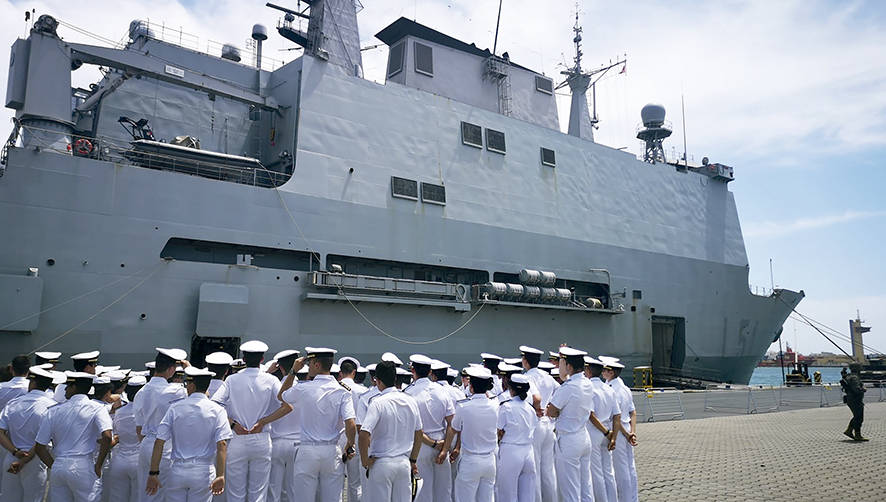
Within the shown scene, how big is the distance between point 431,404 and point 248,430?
5.39 feet

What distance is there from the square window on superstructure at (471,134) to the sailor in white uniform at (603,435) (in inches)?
474

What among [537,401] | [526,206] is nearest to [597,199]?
[526,206]

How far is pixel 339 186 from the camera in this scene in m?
15.4

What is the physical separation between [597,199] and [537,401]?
1563 centimetres

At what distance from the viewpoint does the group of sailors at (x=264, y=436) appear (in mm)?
4746

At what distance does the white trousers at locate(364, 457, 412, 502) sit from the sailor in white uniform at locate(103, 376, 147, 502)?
2.34 metres

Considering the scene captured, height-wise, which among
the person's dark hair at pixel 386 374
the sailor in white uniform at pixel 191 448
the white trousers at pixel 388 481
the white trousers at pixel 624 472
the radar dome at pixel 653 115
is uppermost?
the radar dome at pixel 653 115

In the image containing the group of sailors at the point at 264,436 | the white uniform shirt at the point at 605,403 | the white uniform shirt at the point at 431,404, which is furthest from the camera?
the white uniform shirt at the point at 605,403

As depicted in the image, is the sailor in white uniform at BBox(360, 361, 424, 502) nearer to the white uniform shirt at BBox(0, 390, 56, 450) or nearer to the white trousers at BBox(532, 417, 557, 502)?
the white trousers at BBox(532, 417, 557, 502)

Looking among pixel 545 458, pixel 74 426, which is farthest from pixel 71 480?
pixel 545 458

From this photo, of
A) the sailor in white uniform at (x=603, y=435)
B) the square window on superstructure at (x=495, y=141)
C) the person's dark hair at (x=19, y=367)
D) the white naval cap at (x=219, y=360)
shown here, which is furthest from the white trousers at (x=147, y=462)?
the square window on superstructure at (x=495, y=141)

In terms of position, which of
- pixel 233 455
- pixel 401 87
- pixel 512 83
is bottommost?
pixel 233 455

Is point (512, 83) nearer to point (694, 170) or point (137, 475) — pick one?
point (694, 170)

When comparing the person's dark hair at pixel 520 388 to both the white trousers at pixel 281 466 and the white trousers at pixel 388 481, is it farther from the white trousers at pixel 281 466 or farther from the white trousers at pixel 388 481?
the white trousers at pixel 281 466
